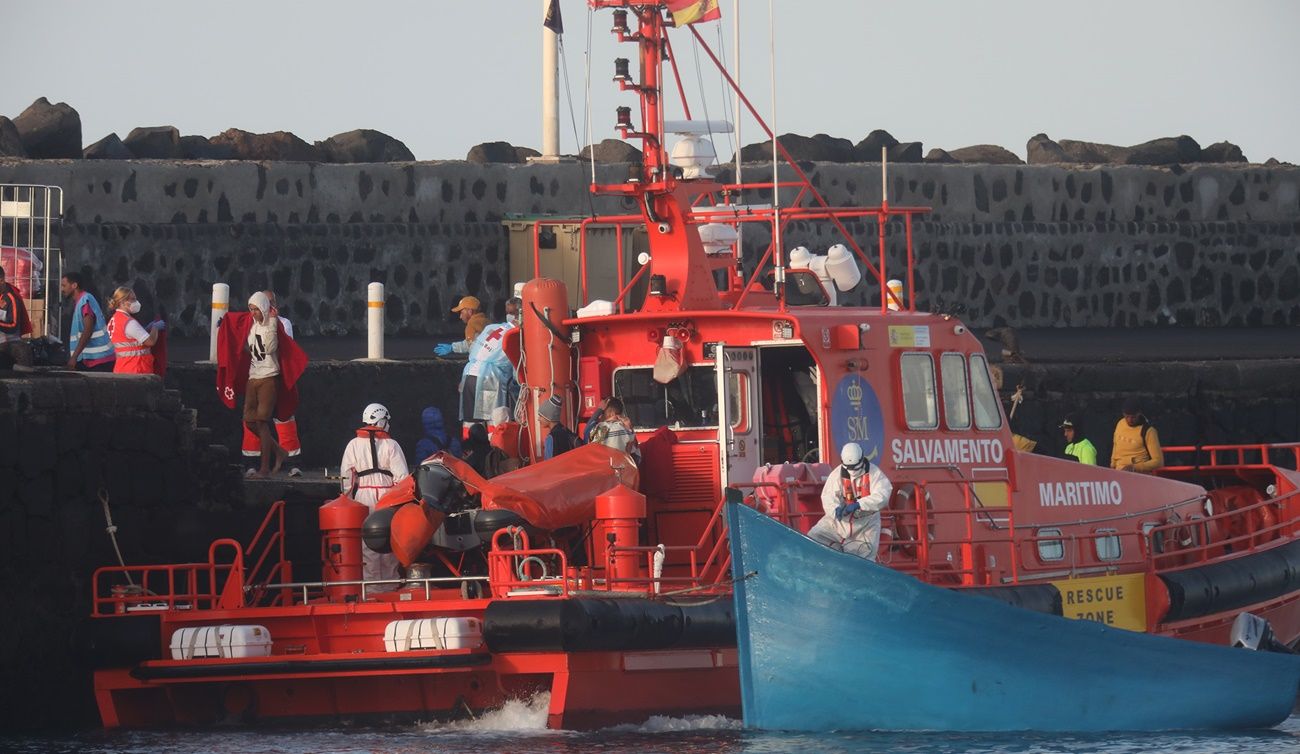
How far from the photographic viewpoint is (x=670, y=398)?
13.5 m

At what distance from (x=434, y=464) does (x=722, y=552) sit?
5.82ft

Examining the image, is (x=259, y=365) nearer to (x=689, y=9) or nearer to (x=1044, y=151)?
(x=689, y=9)

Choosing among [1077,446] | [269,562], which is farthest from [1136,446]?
[269,562]

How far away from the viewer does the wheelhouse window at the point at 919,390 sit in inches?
522

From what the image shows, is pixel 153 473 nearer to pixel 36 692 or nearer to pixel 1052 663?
pixel 36 692

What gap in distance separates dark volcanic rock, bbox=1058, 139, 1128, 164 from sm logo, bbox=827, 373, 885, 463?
14042mm

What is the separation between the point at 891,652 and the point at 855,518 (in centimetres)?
74

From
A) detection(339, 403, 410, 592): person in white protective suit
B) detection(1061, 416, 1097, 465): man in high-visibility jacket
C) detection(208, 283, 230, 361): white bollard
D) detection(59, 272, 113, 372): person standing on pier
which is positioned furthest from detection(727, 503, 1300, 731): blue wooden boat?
detection(208, 283, 230, 361): white bollard

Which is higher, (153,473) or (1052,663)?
→ (153,473)

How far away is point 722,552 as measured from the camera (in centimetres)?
1284

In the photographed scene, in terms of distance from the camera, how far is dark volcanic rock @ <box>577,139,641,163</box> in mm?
23188

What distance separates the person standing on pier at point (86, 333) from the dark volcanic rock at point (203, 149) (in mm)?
6526

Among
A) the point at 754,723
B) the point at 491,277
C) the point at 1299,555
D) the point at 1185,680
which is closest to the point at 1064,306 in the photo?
the point at 491,277

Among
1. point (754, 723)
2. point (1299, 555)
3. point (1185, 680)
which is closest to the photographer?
point (754, 723)
